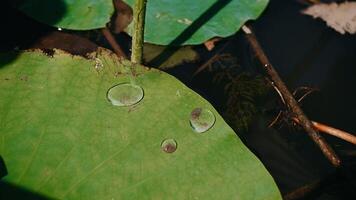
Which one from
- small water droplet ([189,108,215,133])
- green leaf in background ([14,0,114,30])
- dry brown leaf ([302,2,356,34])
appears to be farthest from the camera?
dry brown leaf ([302,2,356,34])

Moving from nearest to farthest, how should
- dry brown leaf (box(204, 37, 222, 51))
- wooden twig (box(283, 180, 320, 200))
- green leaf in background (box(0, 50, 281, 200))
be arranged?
green leaf in background (box(0, 50, 281, 200)) → wooden twig (box(283, 180, 320, 200)) → dry brown leaf (box(204, 37, 222, 51))

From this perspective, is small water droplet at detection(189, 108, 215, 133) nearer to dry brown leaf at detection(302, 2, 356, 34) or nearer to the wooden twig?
the wooden twig

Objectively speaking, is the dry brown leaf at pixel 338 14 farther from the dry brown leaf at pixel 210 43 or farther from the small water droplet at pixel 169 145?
the small water droplet at pixel 169 145

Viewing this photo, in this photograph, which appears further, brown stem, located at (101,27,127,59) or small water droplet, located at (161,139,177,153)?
brown stem, located at (101,27,127,59)

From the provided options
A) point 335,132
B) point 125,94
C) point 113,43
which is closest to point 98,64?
point 125,94

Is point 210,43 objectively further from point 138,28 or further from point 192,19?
point 138,28

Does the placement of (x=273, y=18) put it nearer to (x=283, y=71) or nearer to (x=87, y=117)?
(x=283, y=71)

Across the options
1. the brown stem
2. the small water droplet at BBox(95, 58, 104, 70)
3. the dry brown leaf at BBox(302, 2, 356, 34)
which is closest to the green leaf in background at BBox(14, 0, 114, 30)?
the brown stem

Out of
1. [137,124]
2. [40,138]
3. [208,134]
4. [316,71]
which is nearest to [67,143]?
[40,138]
